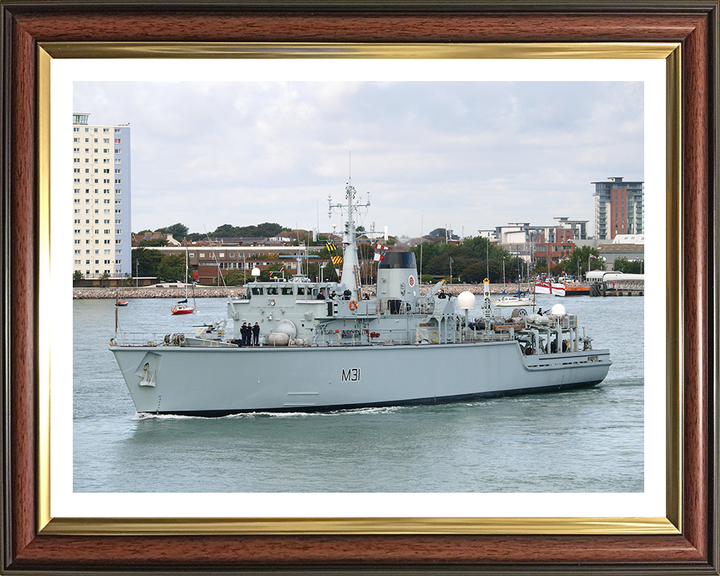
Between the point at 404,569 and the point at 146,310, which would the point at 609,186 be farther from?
the point at 146,310

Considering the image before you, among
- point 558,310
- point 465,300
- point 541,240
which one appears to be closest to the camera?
point 465,300

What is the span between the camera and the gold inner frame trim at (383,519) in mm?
4078

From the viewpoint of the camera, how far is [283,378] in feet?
53.2

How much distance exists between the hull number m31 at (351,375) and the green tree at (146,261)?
6777 mm

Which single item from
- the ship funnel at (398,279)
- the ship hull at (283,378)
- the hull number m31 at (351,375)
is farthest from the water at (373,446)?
the ship funnel at (398,279)

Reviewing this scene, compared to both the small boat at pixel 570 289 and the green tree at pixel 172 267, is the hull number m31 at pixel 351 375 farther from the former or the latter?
the small boat at pixel 570 289

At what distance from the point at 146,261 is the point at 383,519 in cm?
1741

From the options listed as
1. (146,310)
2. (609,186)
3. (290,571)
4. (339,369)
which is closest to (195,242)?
(339,369)

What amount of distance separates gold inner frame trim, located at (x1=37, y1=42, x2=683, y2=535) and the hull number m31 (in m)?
12.6

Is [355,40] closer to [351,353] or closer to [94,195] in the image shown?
[94,195]

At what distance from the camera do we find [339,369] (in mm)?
16641

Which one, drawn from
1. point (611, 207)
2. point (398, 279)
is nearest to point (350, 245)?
point (398, 279)

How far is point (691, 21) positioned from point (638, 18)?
313 millimetres

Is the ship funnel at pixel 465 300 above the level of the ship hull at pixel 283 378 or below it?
above
